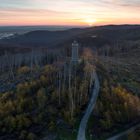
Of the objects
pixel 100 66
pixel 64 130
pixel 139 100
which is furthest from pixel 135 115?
pixel 100 66

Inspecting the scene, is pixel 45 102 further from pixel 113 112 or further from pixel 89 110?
pixel 113 112

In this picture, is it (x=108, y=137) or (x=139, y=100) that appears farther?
(x=139, y=100)

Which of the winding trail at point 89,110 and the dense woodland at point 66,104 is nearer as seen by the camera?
the winding trail at point 89,110

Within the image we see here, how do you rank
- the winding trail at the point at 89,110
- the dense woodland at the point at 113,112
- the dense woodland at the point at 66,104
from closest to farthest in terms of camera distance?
the winding trail at the point at 89,110 → the dense woodland at the point at 113,112 → the dense woodland at the point at 66,104

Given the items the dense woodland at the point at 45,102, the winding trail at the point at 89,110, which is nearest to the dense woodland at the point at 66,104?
the dense woodland at the point at 45,102

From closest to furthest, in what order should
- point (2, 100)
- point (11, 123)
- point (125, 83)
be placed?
point (11, 123) → point (2, 100) → point (125, 83)

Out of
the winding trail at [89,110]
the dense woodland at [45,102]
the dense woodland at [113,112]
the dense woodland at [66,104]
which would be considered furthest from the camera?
the dense woodland at [45,102]

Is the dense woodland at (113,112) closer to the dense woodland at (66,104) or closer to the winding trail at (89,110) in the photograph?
the dense woodland at (66,104)

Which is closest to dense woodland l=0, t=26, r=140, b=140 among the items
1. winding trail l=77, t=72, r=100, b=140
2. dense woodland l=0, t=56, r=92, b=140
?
dense woodland l=0, t=56, r=92, b=140

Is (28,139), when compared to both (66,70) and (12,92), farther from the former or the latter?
(66,70)

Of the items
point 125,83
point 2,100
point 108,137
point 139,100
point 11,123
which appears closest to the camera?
point 108,137

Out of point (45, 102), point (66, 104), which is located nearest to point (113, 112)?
point (66, 104)
